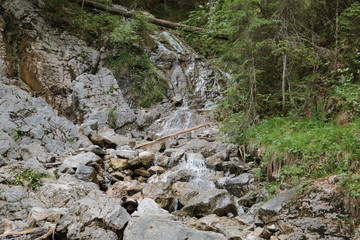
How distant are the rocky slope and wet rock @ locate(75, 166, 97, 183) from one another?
2 centimetres

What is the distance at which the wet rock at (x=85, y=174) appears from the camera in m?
6.65

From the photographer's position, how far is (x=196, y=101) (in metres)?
14.1

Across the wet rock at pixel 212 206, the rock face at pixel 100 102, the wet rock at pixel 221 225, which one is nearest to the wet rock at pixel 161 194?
the wet rock at pixel 212 206

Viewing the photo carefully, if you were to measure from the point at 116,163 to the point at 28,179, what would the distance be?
8.40 feet

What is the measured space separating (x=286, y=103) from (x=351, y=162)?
3.16m

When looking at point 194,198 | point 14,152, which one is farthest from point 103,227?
point 14,152

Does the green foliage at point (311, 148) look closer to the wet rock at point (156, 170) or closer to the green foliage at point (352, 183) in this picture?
the green foliage at point (352, 183)

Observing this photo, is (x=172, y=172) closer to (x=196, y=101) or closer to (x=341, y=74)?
(x=341, y=74)

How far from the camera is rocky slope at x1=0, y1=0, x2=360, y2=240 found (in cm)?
434

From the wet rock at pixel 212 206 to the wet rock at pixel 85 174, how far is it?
7.76 ft

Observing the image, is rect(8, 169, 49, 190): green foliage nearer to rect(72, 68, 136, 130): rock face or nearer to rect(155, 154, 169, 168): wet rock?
rect(155, 154, 169, 168): wet rock

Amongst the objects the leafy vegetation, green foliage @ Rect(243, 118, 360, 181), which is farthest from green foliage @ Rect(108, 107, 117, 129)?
green foliage @ Rect(243, 118, 360, 181)

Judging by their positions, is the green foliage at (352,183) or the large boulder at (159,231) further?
the green foliage at (352,183)

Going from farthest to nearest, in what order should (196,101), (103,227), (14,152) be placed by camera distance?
(196,101) → (14,152) → (103,227)
